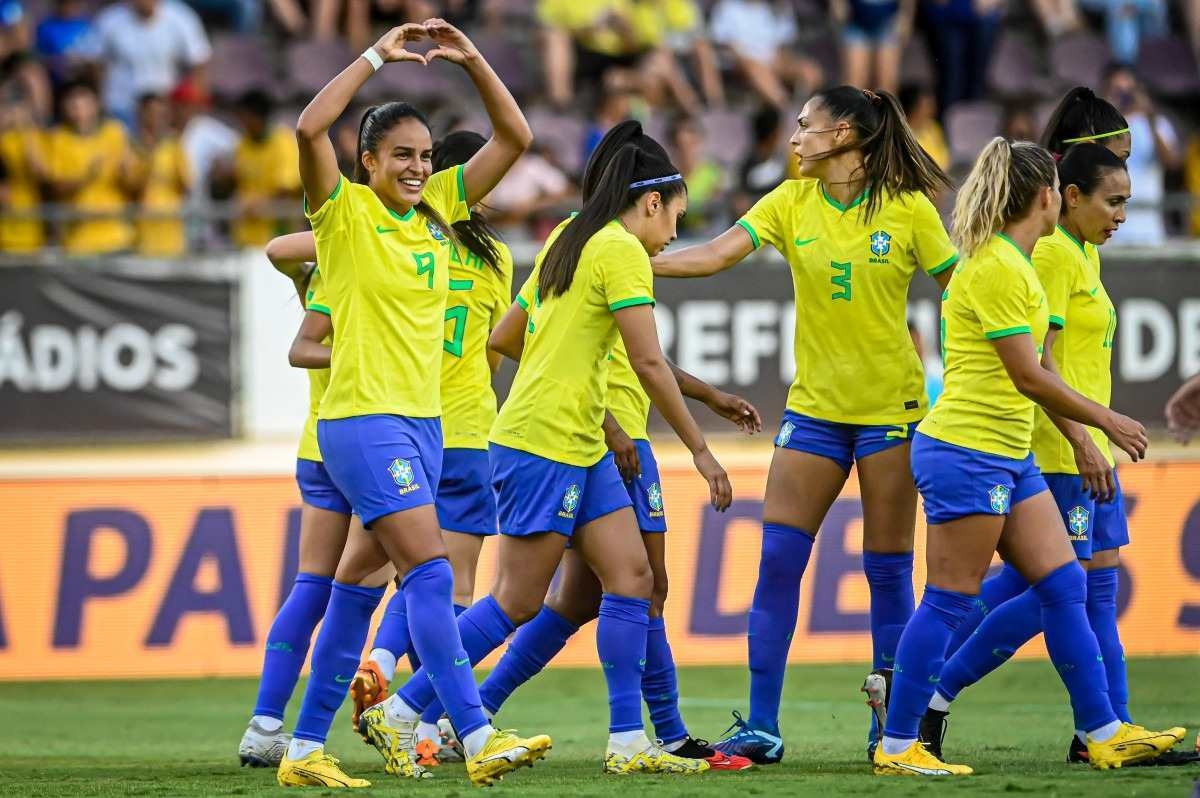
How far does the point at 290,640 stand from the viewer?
6.44 metres

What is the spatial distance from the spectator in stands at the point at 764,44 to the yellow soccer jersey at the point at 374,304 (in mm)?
11023

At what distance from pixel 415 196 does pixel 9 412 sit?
8.75 meters

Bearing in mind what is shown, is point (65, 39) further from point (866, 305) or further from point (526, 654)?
point (866, 305)

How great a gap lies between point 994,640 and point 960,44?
11.3 meters

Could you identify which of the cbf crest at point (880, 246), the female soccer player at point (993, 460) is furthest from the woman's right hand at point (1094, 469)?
the cbf crest at point (880, 246)

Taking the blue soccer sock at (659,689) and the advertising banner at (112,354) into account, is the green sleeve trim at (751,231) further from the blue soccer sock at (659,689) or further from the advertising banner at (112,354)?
the advertising banner at (112,354)

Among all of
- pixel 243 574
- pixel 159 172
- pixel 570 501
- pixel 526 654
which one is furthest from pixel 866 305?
pixel 159 172

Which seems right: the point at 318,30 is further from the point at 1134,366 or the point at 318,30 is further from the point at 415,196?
the point at 415,196

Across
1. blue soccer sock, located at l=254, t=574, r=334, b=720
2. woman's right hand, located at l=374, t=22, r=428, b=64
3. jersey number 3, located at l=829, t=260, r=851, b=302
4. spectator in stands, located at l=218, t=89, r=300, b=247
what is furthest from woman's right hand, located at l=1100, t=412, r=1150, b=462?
spectator in stands, located at l=218, t=89, r=300, b=247

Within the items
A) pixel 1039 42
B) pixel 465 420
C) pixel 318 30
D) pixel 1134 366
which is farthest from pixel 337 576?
pixel 1039 42

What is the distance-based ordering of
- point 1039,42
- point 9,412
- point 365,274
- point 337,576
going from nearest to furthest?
point 365,274, point 337,576, point 9,412, point 1039,42

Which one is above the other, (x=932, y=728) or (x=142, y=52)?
(x=142, y=52)

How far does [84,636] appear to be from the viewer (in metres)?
9.34

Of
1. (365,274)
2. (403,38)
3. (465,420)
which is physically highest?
(403,38)
